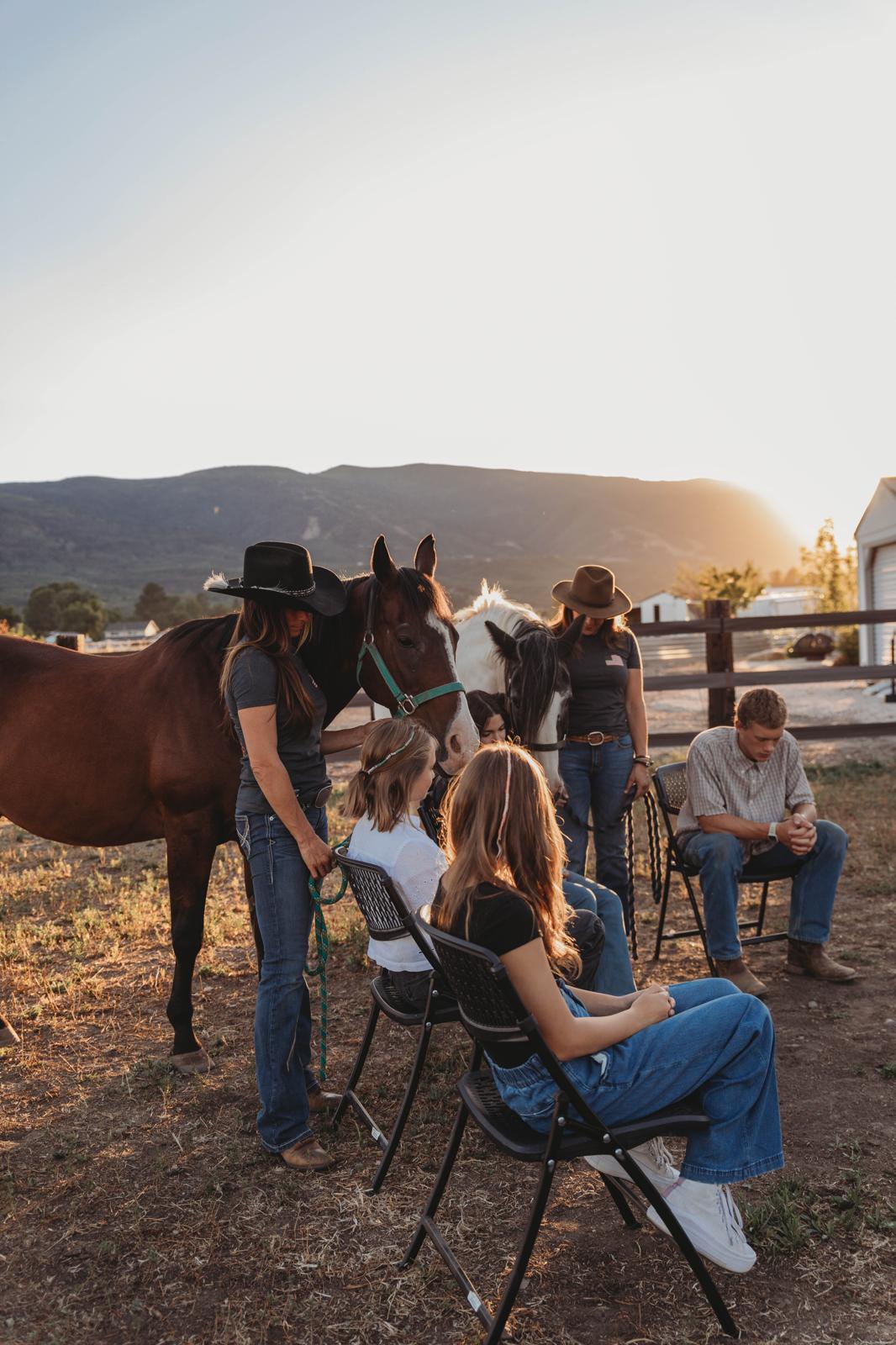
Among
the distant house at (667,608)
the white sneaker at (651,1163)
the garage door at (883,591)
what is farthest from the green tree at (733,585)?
the white sneaker at (651,1163)

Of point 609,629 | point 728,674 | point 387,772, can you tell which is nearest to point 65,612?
point 728,674

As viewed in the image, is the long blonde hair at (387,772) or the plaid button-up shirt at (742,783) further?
the plaid button-up shirt at (742,783)

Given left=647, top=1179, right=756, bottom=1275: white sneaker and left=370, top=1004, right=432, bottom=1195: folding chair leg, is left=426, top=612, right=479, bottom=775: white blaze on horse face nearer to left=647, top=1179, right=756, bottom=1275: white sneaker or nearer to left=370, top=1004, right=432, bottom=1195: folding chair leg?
left=370, top=1004, right=432, bottom=1195: folding chair leg

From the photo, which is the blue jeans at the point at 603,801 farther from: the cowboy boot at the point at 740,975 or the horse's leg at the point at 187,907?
the horse's leg at the point at 187,907

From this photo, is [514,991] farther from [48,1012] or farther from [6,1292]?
[48,1012]

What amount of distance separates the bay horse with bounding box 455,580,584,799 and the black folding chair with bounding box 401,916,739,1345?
247 cm

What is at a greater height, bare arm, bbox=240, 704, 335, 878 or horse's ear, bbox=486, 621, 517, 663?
horse's ear, bbox=486, 621, 517, 663

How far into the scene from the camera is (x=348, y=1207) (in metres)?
3.10

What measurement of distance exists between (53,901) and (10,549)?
141559mm

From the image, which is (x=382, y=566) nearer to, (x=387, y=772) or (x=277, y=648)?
(x=277, y=648)

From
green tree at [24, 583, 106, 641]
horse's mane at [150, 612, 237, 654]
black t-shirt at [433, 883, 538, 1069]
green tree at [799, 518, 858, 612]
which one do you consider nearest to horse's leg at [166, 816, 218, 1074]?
horse's mane at [150, 612, 237, 654]

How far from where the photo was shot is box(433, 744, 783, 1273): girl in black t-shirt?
2.31m

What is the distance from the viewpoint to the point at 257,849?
3338mm

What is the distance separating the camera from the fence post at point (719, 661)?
9977mm
